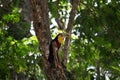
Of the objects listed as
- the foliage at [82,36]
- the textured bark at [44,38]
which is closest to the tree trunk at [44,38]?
the textured bark at [44,38]

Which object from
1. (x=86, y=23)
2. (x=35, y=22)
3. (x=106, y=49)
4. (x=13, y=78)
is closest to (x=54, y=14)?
(x=86, y=23)

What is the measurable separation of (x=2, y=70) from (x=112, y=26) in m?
2.81

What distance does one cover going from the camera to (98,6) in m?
6.76

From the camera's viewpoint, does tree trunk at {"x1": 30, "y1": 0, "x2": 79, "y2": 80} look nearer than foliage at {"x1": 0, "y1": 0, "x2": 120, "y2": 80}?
Yes

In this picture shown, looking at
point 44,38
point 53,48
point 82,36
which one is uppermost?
point 44,38

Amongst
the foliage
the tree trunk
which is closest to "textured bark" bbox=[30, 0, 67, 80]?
the tree trunk

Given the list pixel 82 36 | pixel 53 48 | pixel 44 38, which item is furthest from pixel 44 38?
pixel 82 36

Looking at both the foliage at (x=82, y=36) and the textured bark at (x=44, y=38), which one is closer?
the textured bark at (x=44, y=38)

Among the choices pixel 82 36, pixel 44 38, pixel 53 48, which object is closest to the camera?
pixel 53 48

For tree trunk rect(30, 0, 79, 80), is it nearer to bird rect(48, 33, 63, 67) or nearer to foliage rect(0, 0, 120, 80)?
bird rect(48, 33, 63, 67)

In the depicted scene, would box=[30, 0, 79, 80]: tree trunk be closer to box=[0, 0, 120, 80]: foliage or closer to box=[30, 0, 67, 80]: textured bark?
box=[30, 0, 67, 80]: textured bark

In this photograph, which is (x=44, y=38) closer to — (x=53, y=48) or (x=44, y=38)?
(x=44, y=38)

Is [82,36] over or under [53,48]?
under

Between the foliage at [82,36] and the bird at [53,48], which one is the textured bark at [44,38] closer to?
the bird at [53,48]
